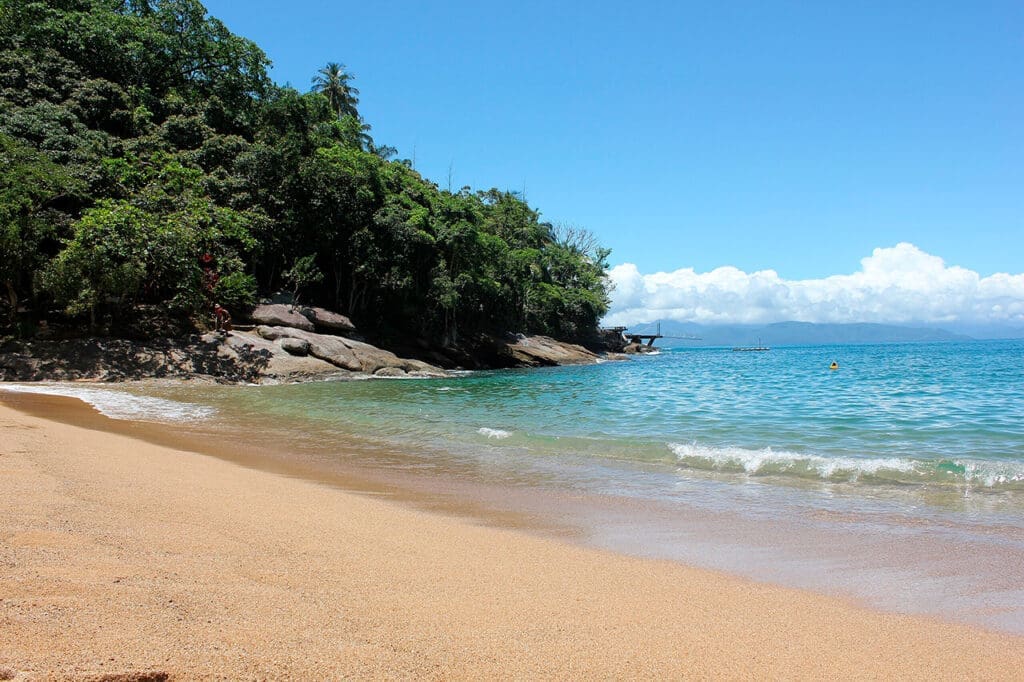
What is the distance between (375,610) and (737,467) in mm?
7921

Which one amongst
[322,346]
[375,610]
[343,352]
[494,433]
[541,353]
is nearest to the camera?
[375,610]

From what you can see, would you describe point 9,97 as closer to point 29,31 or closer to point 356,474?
point 29,31

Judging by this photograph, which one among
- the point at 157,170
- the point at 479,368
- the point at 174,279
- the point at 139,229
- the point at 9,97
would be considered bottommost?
the point at 479,368

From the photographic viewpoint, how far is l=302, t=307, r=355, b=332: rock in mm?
34000

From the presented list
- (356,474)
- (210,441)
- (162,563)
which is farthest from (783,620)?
(210,441)

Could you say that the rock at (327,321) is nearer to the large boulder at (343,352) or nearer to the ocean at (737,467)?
the large boulder at (343,352)

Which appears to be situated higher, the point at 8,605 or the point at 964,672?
the point at 8,605

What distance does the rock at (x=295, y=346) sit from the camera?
28.9 m

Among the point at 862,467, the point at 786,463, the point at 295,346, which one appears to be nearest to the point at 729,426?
the point at 786,463

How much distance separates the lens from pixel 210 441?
11.4 m

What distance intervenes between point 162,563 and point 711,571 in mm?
4079

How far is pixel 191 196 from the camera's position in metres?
28.4

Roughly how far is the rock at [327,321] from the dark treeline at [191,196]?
271 cm

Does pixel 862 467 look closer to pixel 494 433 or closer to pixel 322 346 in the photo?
pixel 494 433
